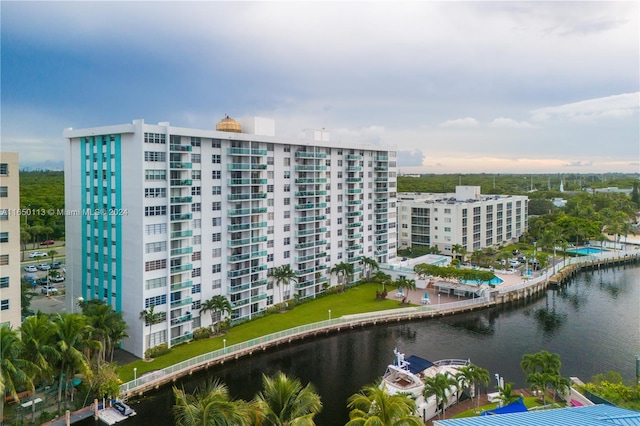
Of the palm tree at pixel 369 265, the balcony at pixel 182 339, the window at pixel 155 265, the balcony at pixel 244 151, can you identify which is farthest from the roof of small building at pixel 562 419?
the palm tree at pixel 369 265

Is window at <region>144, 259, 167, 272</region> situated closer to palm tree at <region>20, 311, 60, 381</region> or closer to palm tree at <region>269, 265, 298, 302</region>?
palm tree at <region>20, 311, 60, 381</region>

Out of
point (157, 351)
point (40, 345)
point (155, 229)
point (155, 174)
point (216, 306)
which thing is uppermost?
point (155, 174)

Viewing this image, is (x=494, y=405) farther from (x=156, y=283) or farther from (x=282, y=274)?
(x=156, y=283)

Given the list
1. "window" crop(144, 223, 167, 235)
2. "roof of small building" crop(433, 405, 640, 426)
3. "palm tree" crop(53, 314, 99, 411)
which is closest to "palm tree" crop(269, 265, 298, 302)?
"window" crop(144, 223, 167, 235)

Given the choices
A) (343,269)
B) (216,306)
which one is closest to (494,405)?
(216,306)

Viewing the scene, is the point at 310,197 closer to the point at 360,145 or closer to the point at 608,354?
the point at 360,145
